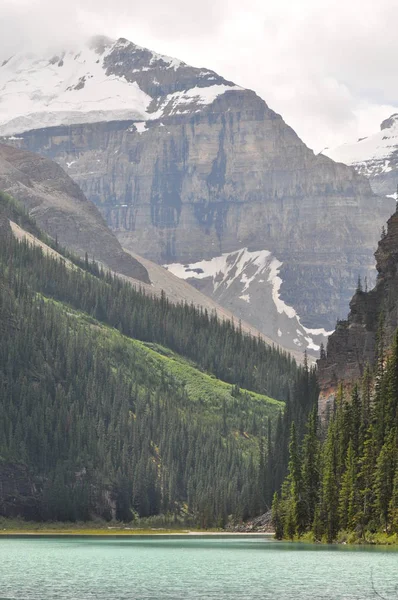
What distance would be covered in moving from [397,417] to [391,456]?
9005 millimetres

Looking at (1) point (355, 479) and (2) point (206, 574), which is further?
(1) point (355, 479)

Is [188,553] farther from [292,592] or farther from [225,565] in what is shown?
[292,592]

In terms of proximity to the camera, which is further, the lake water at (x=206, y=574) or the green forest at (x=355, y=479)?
the green forest at (x=355, y=479)

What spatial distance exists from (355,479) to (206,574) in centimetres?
4701

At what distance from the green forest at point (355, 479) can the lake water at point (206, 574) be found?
6.05 meters

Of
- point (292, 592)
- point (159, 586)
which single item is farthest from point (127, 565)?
point (292, 592)

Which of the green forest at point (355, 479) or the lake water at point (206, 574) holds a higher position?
the green forest at point (355, 479)

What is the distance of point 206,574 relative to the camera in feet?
428

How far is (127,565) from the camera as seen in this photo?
14712 centimetres

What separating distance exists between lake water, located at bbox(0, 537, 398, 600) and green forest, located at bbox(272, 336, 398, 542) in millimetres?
6054

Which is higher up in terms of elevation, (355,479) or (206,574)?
(355,479)

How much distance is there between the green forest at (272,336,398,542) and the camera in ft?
548

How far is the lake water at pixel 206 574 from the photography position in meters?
111

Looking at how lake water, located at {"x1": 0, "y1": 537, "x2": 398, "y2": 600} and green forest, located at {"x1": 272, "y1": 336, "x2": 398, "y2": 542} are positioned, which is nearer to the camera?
lake water, located at {"x1": 0, "y1": 537, "x2": 398, "y2": 600}
